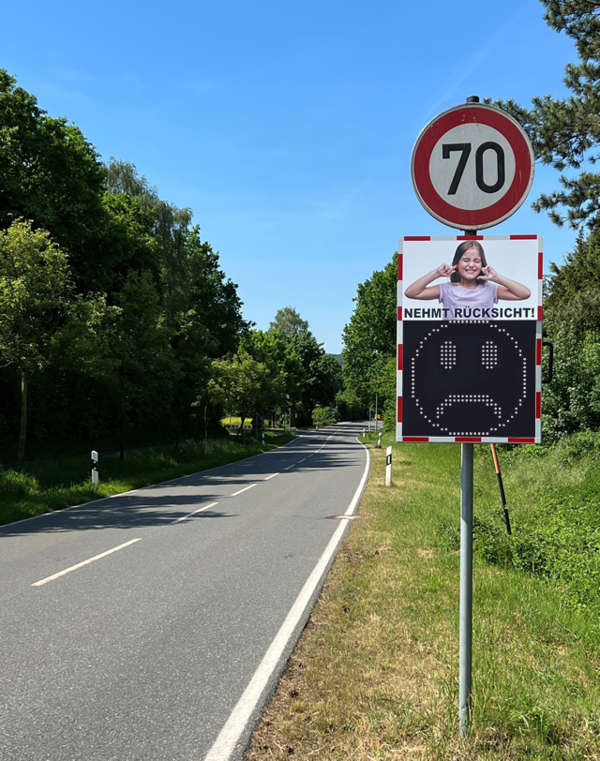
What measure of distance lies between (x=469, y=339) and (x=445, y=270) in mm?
392

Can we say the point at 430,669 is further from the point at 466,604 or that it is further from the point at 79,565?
the point at 79,565

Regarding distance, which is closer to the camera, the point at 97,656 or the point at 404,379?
the point at 404,379

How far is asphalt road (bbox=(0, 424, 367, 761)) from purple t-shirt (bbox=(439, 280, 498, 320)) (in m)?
2.69

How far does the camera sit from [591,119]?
14.4 meters

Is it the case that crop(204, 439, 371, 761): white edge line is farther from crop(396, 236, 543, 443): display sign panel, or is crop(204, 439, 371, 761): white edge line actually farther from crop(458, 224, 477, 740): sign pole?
crop(396, 236, 543, 443): display sign panel

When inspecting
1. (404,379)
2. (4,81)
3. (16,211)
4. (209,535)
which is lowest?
(209,535)

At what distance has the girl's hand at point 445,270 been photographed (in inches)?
131

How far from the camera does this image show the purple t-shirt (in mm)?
3326

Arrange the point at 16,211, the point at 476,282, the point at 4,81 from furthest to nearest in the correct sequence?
the point at 4,81 < the point at 16,211 < the point at 476,282

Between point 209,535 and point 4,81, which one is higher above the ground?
point 4,81

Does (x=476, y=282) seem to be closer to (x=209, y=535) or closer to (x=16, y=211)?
(x=209, y=535)

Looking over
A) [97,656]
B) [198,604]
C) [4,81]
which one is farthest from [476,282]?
[4,81]

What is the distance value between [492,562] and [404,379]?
16.3ft

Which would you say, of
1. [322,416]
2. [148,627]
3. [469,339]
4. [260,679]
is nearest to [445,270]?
[469,339]
